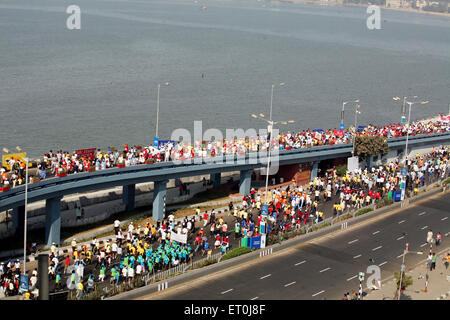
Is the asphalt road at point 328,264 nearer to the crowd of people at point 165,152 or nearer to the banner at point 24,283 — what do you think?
the banner at point 24,283

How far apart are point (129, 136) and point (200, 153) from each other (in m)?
37.6

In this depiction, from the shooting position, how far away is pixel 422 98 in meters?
133

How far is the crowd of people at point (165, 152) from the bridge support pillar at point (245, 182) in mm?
1909

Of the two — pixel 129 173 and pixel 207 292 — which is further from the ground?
pixel 129 173

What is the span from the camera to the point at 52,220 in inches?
1754

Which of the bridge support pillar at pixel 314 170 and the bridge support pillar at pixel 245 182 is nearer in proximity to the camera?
the bridge support pillar at pixel 245 182

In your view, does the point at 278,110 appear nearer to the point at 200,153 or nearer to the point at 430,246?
the point at 200,153

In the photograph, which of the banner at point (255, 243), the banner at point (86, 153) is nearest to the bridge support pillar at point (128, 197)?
the banner at point (86, 153)

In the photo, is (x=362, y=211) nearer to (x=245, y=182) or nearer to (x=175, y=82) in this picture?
(x=245, y=182)

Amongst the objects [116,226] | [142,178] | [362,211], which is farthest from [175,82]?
[116,226]

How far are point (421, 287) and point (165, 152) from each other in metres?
21.0

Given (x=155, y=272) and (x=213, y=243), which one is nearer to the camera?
(x=155, y=272)

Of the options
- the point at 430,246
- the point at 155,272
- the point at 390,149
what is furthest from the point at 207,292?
the point at 390,149

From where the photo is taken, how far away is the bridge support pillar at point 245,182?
5672cm
